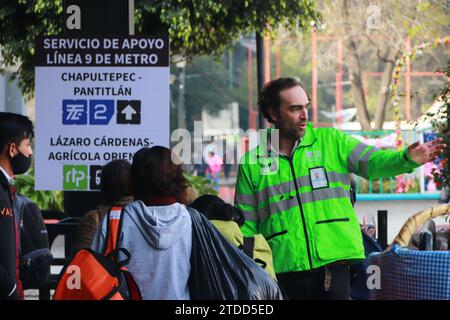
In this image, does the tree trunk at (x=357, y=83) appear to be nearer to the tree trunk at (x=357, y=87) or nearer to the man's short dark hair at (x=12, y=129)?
the tree trunk at (x=357, y=87)

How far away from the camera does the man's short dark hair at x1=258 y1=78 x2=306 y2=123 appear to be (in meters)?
5.18

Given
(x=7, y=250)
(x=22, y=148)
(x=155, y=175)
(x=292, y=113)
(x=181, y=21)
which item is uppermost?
(x=181, y=21)

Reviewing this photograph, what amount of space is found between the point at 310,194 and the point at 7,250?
59.7 inches

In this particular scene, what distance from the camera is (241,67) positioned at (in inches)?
2562

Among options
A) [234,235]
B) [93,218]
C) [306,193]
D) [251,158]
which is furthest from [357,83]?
[234,235]

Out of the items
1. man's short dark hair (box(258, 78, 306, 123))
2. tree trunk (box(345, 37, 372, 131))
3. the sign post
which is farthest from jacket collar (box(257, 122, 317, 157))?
tree trunk (box(345, 37, 372, 131))

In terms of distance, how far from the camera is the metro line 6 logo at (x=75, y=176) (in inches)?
274

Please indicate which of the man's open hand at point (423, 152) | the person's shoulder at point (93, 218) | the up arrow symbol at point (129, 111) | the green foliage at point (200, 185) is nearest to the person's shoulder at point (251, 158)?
the man's open hand at point (423, 152)

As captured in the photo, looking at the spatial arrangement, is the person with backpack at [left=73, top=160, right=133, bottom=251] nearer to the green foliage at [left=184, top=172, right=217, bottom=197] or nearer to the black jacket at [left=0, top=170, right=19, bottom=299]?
the black jacket at [left=0, top=170, right=19, bottom=299]

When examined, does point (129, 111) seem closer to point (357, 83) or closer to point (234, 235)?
point (234, 235)

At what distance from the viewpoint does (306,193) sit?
16.2ft

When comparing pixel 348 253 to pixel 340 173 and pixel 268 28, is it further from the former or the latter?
pixel 268 28

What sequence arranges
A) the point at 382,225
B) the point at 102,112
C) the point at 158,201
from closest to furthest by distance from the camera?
the point at 158,201, the point at 102,112, the point at 382,225
